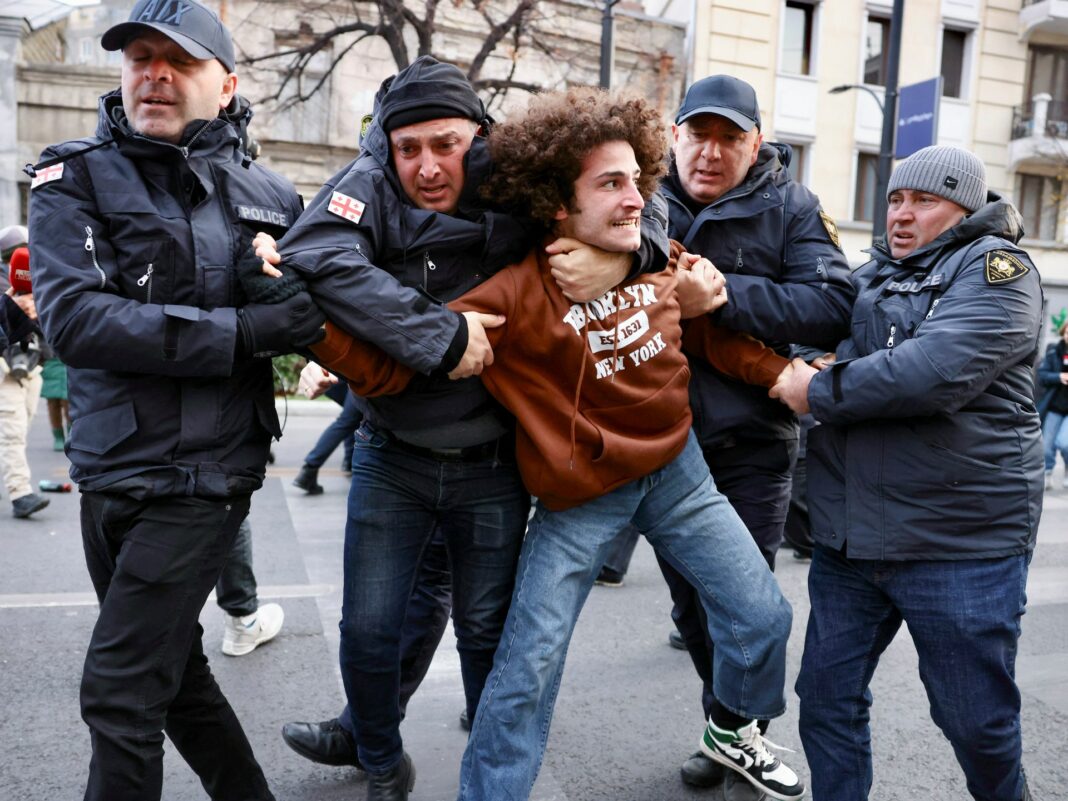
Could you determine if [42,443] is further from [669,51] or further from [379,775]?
[669,51]

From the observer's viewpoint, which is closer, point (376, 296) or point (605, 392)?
point (376, 296)

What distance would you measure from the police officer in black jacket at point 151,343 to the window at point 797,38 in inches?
812

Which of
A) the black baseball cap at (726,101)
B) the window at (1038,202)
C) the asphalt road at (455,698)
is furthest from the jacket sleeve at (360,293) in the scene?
the window at (1038,202)

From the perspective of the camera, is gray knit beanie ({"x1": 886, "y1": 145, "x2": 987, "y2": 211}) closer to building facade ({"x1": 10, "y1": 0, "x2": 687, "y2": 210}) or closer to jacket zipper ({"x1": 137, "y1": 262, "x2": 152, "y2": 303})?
jacket zipper ({"x1": 137, "y1": 262, "x2": 152, "y2": 303})

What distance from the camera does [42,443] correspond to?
9664 millimetres

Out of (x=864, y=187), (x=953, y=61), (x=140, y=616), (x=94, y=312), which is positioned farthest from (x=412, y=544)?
(x=953, y=61)

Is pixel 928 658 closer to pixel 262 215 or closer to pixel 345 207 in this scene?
pixel 345 207

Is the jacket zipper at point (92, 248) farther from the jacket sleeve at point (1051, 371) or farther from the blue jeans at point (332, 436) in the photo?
the jacket sleeve at point (1051, 371)

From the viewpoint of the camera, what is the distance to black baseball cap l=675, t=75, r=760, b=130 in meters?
2.90

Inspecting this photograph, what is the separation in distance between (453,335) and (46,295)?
910 mm

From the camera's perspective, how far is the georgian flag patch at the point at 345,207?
2322mm

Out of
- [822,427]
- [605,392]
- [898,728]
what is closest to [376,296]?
[605,392]

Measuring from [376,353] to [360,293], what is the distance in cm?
17

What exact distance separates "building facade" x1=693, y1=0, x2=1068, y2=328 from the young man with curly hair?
739 inches
